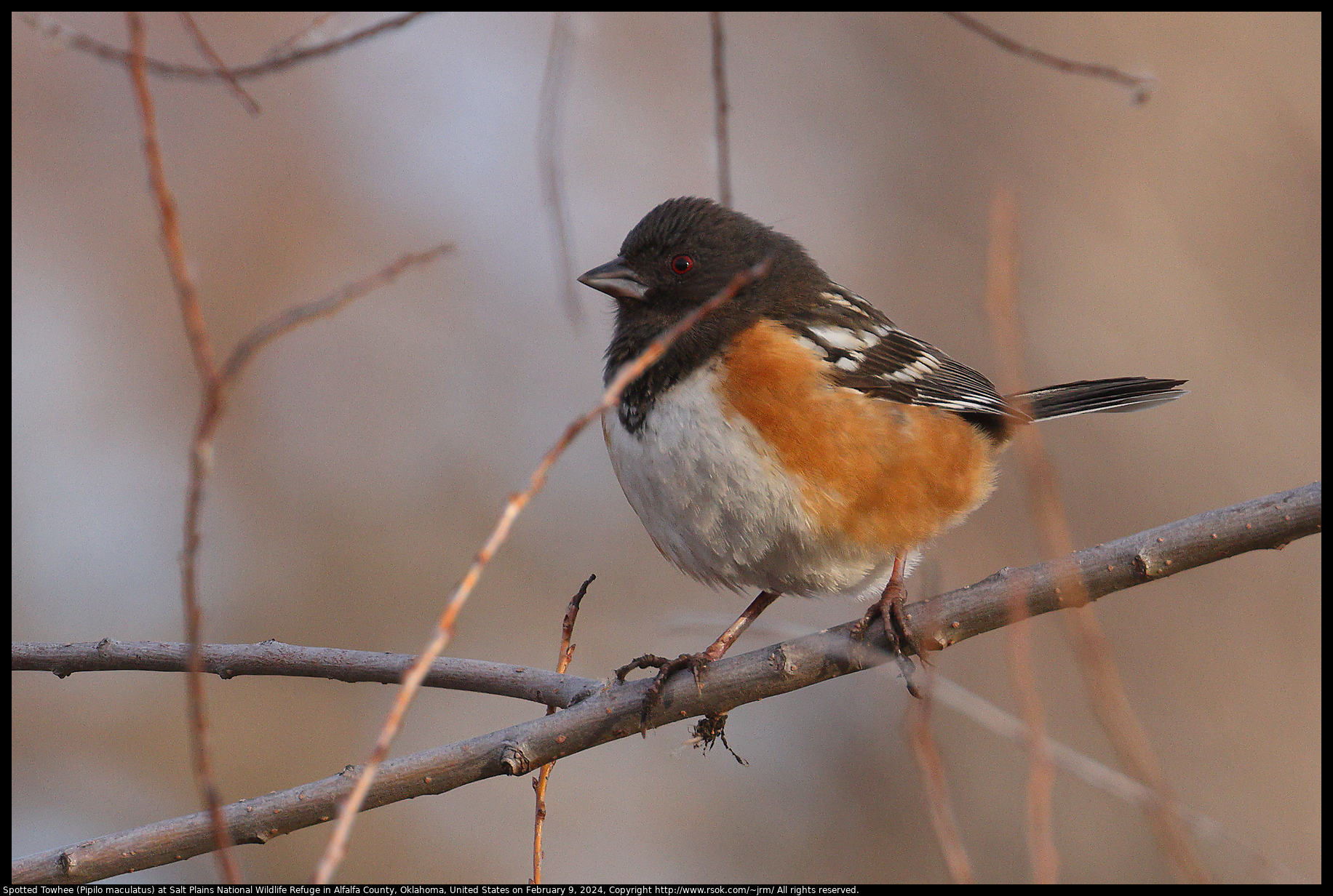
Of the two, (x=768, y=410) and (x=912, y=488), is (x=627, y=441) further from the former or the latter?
(x=912, y=488)

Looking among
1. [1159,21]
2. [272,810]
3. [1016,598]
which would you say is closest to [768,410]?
[1016,598]

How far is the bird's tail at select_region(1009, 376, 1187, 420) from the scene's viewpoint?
3.01 metres

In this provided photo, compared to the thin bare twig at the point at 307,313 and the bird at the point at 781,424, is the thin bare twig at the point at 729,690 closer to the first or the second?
the bird at the point at 781,424

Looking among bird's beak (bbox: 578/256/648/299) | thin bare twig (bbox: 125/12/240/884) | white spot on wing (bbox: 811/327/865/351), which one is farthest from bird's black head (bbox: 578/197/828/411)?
thin bare twig (bbox: 125/12/240/884)

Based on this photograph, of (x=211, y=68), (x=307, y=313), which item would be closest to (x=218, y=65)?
(x=211, y=68)

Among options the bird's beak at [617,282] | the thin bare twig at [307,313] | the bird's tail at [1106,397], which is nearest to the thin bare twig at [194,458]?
the thin bare twig at [307,313]

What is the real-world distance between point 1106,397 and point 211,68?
260cm

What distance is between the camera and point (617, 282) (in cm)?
291

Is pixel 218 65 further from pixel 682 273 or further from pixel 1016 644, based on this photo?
pixel 1016 644

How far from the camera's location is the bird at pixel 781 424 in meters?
2.52

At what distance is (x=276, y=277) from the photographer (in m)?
5.92

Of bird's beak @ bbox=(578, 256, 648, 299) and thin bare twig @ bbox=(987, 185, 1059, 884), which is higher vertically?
bird's beak @ bbox=(578, 256, 648, 299)

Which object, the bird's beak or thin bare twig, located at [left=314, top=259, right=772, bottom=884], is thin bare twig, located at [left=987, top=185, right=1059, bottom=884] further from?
the bird's beak

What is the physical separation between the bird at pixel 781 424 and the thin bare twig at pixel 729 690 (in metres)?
0.10
